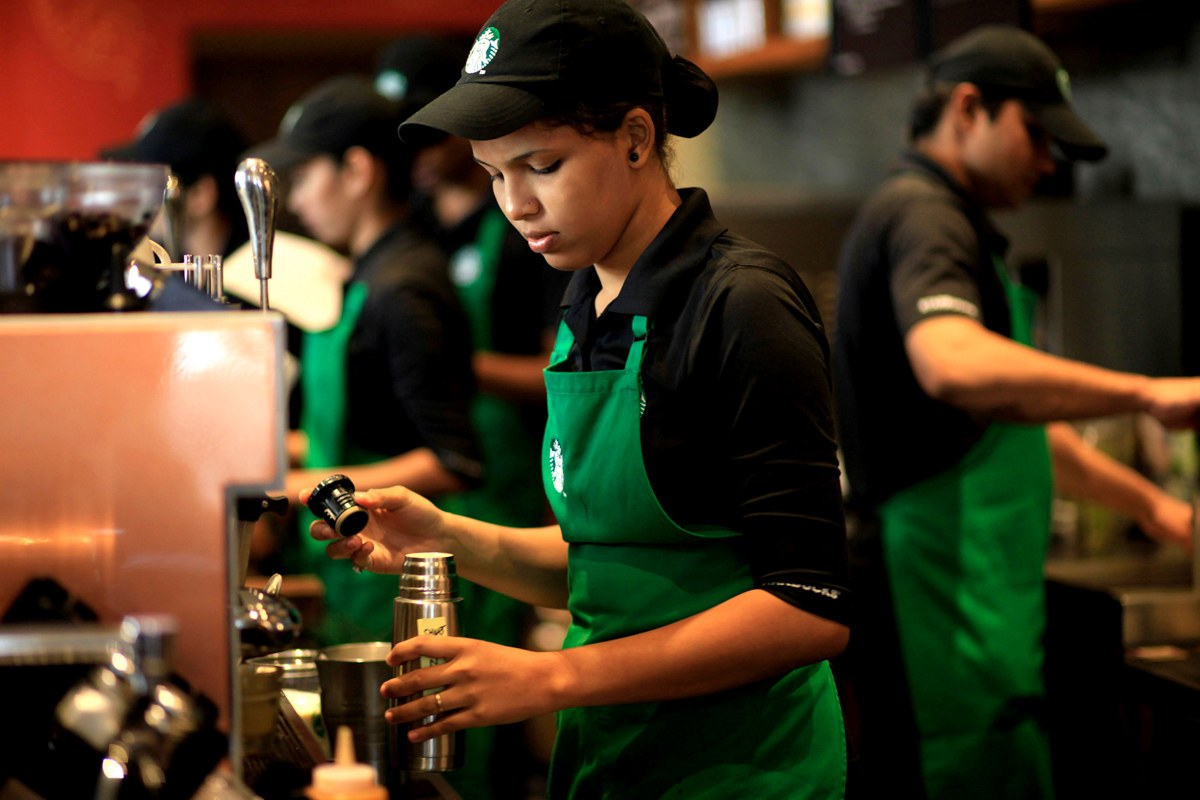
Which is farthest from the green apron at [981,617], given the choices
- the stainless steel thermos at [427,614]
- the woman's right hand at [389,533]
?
the stainless steel thermos at [427,614]

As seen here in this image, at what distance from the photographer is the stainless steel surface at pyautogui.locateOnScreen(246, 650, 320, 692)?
140 centimetres

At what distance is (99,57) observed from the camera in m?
4.99

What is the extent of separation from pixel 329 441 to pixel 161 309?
1.44 m

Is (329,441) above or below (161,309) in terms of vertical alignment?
below

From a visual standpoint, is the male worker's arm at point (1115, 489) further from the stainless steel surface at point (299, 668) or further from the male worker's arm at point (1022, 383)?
the stainless steel surface at point (299, 668)

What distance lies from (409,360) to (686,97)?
1.08 m

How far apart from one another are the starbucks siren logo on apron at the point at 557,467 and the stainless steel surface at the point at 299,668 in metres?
0.35

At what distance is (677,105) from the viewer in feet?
4.31

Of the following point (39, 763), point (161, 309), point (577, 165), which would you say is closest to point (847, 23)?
point (577, 165)

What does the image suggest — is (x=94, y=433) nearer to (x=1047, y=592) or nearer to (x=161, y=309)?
(x=161, y=309)

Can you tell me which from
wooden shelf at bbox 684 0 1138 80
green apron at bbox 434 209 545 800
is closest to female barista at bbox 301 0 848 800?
green apron at bbox 434 209 545 800

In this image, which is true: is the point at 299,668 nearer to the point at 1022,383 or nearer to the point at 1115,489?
the point at 1022,383

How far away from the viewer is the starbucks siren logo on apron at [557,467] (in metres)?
1.31

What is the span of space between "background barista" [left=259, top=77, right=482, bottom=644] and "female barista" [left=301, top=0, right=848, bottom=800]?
0.87 metres
